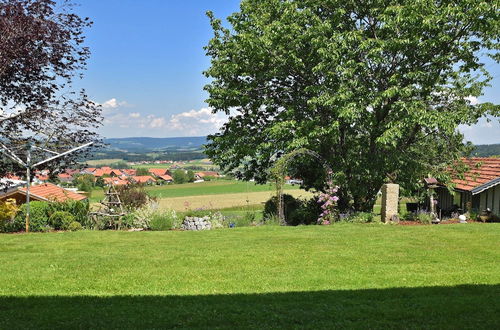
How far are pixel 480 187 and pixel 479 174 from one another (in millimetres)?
1458

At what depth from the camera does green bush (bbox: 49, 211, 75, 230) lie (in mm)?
13844

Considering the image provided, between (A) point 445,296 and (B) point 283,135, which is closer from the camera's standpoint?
(A) point 445,296

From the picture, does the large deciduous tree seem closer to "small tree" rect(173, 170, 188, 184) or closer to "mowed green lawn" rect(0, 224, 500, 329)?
"mowed green lawn" rect(0, 224, 500, 329)

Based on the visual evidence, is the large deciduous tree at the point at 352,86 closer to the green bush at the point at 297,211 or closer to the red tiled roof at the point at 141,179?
the green bush at the point at 297,211

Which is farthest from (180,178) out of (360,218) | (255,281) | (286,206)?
(255,281)

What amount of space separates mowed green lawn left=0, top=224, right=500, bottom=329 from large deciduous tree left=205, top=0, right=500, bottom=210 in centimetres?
471

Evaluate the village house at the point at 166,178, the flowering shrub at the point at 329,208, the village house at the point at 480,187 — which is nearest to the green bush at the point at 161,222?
the flowering shrub at the point at 329,208

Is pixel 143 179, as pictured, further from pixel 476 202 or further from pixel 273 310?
pixel 273 310

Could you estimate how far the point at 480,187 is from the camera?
1738 centimetres

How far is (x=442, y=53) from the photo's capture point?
51.0ft

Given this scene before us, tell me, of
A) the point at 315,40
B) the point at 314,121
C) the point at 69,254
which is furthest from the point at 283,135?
the point at 69,254

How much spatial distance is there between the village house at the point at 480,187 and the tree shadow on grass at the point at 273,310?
12.4 meters

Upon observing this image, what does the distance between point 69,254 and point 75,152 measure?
2.87m

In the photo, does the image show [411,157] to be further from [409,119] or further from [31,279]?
[31,279]
